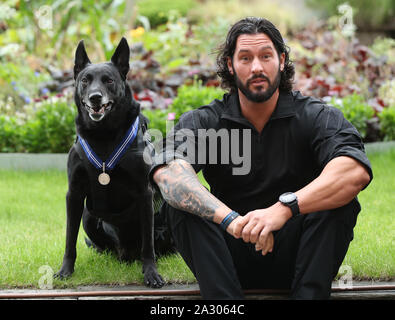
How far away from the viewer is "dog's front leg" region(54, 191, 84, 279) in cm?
338

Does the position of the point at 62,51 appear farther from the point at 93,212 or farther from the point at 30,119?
the point at 93,212

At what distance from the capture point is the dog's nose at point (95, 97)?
3188 mm

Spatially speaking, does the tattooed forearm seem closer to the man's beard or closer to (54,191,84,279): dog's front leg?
the man's beard

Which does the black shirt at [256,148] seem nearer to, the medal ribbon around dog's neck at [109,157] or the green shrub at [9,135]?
the medal ribbon around dog's neck at [109,157]

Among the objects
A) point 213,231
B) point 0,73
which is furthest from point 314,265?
point 0,73

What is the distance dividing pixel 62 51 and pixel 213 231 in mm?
6294

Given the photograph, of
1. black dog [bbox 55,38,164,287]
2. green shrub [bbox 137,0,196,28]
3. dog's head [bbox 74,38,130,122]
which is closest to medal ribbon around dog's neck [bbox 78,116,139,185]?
black dog [bbox 55,38,164,287]

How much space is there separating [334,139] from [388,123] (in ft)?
13.1

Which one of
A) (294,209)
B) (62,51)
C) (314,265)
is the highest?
(62,51)

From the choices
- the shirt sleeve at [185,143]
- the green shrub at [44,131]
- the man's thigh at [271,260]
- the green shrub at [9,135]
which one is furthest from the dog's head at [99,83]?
the green shrub at [9,135]

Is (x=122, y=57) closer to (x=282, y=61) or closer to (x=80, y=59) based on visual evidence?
(x=80, y=59)

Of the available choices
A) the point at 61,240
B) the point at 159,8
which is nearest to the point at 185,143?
the point at 61,240

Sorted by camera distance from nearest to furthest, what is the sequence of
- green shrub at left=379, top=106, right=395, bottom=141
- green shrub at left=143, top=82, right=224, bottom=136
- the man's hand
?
the man's hand
green shrub at left=143, top=82, right=224, bottom=136
green shrub at left=379, top=106, right=395, bottom=141
